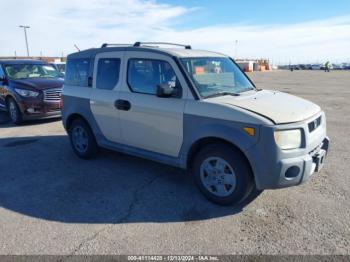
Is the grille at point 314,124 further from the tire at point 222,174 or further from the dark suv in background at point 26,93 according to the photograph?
the dark suv in background at point 26,93

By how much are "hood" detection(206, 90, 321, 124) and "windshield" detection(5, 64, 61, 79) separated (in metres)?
8.10

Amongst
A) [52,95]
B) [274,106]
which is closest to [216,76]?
[274,106]

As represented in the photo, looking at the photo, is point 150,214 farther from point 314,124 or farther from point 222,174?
point 314,124

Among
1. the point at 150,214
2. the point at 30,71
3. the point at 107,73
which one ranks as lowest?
the point at 150,214

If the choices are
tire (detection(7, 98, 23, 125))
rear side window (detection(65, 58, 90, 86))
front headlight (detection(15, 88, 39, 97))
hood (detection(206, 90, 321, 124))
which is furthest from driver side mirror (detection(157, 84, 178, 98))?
tire (detection(7, 98, 23, 125))

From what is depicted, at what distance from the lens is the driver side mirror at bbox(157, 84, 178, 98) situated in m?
3.94

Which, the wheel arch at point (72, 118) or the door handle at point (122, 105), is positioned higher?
the door handle at point (122, 105)

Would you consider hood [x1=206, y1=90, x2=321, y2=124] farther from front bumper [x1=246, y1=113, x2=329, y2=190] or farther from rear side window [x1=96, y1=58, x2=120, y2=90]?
rear side window [x1=96, y1=58, x2=120, y2=90]

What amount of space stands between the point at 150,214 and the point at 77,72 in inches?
128

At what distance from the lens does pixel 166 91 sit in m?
3.94

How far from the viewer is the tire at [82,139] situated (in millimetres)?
5566

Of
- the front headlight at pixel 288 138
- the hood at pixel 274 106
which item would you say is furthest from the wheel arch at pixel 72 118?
→ the front headlight at pixel 288 138

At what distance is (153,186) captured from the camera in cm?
450

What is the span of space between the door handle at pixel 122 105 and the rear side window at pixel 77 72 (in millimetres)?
1040
